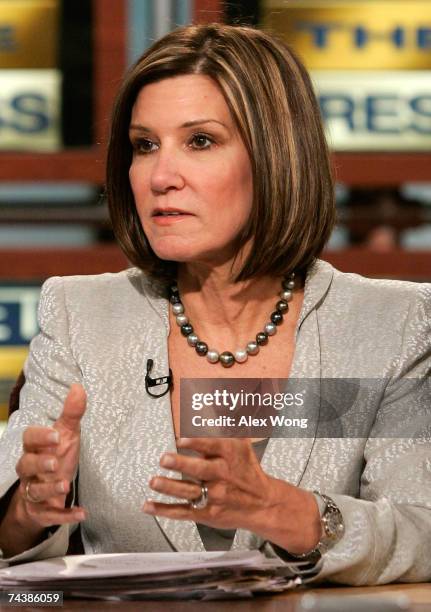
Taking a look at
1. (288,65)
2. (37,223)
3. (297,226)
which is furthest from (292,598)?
(37,223)

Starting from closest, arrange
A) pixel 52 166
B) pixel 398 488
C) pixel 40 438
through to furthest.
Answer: pixel 40 438
pixel 398 488
pixel 52 166

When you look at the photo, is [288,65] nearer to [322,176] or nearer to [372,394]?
[322,176]

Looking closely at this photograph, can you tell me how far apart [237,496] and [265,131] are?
609 millimetres

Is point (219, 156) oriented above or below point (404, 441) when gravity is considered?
above

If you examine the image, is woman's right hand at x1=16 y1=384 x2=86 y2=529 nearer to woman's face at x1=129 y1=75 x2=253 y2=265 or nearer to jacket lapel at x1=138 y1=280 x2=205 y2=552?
jacket lapel at x1=138 y1=280 x2=205 y2=552

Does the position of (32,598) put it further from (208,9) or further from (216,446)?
(208,9)

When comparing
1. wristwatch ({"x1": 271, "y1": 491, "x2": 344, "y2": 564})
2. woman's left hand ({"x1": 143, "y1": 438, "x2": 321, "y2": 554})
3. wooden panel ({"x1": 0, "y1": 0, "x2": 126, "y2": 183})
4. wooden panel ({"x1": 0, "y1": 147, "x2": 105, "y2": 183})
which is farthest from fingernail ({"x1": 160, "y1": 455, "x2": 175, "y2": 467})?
wooden panel ({"x1": 0, "y1": 147, "x2": 105, "y2": 183})

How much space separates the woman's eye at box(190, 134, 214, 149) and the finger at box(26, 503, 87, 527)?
0.57 metres

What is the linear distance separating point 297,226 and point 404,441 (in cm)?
36

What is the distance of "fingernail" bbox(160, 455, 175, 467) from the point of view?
118 cm

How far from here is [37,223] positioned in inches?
124

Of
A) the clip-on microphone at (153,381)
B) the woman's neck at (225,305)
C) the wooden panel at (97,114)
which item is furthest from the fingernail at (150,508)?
the wooden panel at (97,114)

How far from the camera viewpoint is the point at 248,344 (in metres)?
1.76

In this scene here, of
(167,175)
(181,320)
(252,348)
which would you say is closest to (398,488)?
(252,348)
